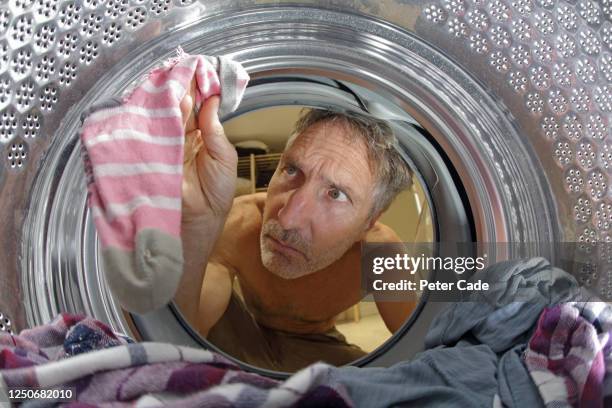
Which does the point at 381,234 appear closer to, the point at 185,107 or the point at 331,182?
the point at 331,182

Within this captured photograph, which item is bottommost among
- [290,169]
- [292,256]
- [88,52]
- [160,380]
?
[160,380]

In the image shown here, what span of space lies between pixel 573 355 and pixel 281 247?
38 cm

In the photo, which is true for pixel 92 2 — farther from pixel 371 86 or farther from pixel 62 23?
pixel 371 86

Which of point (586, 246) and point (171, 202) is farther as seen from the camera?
point (586, 246)

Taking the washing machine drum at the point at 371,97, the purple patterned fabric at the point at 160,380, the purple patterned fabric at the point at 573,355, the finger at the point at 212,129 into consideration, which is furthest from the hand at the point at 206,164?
the purple patterned fabric at the point at 573,355

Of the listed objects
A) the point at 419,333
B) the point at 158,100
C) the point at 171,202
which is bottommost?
the point at 419,333

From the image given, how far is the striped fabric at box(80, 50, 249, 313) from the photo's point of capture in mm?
668

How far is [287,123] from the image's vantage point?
949 millimetres

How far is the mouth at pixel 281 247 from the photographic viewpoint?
36.1 inches

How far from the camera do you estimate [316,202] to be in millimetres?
905

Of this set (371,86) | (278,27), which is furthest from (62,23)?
(371,86)

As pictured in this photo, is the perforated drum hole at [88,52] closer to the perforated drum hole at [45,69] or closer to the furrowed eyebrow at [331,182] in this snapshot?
the perforated drum hole at [45,69]

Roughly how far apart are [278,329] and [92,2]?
0.45m

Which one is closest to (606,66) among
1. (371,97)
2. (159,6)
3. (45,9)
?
(371,97)
